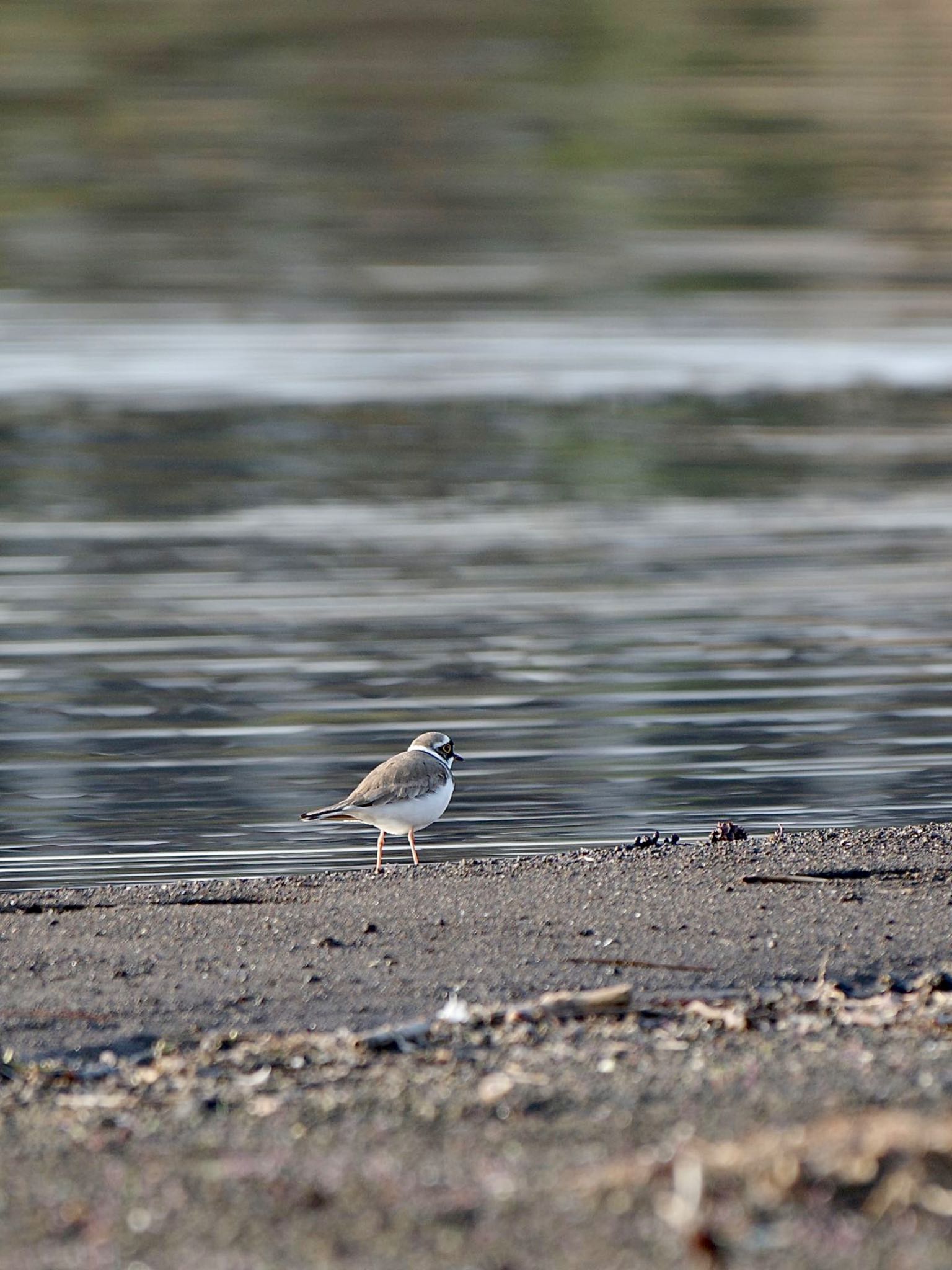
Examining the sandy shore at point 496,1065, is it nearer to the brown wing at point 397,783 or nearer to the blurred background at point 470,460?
the brown wing at point 397,783

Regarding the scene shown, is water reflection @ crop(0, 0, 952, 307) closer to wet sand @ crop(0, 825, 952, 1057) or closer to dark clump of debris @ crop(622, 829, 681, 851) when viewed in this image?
dark clump of debris @ crop(622, 829, 681, 851)

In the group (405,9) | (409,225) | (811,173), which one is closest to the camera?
(409,225)

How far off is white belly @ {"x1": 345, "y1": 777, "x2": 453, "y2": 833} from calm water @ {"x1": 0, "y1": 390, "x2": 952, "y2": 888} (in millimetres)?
451

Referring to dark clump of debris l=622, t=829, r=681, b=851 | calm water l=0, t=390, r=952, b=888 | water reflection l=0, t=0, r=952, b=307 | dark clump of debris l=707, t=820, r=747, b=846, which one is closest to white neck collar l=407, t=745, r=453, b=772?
calm water l=0, t=390, r=952, b=888

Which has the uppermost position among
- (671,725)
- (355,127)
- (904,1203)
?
(355,127)

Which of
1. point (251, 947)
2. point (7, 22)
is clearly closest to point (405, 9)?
point (7, 22)

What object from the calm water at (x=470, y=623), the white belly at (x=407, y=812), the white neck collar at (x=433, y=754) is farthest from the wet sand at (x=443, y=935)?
the calm water at (x=470, y=623)

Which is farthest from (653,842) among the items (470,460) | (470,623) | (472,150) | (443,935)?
(472,150)

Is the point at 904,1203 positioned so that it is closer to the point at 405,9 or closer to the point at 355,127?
the point at 355,127

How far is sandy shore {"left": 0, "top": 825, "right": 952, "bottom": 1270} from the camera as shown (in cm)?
442

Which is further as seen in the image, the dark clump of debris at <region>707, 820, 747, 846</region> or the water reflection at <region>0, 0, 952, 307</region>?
the water reflection at <region>0, 0, 952, 307</region>

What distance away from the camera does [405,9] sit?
60688 mm

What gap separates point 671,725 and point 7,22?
1760 inches

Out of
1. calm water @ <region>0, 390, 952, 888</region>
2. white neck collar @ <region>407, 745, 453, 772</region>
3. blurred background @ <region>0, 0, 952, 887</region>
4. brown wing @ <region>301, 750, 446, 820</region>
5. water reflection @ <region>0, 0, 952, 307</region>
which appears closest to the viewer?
brown wing @ <region>301, 750, 446, 820</region>
